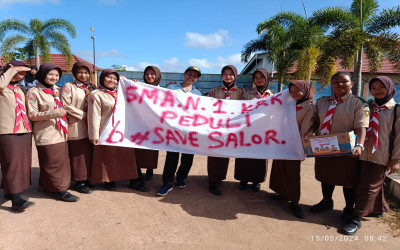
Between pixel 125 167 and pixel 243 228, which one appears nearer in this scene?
pixel 243 228

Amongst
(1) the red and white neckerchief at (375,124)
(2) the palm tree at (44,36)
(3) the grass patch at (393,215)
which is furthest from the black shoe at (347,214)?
(2) the palm tree at (44,36)

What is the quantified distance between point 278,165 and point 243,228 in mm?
1008

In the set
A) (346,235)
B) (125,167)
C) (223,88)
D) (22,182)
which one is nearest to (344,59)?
(223,88)

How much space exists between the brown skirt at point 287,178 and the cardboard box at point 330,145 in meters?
0.38

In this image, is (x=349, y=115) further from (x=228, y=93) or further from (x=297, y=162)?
(x=228, y=93)

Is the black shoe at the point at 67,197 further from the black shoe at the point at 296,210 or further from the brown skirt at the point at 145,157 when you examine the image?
the black shoe at the point at 296,210

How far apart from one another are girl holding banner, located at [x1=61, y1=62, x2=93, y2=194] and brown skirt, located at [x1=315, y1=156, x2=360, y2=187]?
3.13m

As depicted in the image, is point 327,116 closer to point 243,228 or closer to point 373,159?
point 373,159

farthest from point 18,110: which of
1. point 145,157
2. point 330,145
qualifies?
point 330,145

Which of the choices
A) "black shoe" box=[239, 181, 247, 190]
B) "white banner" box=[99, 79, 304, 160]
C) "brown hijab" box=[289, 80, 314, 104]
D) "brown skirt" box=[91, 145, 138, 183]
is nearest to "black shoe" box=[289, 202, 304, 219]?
"white banner" box=[99, 79, 304, 160]

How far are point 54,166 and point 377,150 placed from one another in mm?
3842

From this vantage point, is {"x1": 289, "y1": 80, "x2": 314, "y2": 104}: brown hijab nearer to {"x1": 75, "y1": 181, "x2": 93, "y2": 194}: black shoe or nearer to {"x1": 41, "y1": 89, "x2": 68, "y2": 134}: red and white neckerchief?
{"x1": 41, "y1": 89, "x2": 68, "y2": 134}: red and white neckerchief

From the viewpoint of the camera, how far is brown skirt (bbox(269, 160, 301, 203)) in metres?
3.21

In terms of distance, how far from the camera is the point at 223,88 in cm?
375
